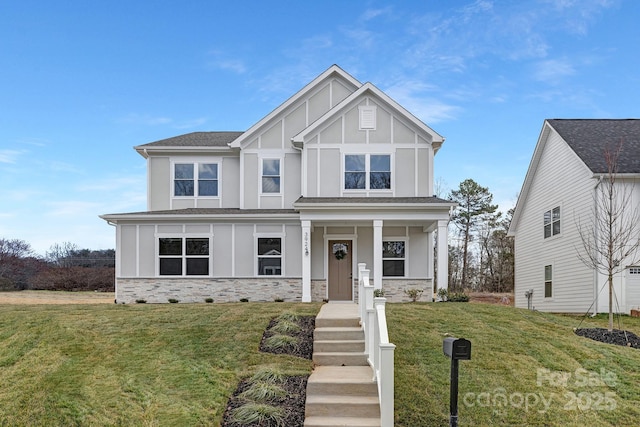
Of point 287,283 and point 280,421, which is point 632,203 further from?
point 280,421

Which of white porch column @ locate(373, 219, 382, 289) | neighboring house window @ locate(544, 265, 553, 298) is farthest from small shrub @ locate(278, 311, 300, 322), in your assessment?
neighboring house window @ locate(544, 265, 553, 298)

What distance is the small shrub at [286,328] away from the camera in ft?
35.2

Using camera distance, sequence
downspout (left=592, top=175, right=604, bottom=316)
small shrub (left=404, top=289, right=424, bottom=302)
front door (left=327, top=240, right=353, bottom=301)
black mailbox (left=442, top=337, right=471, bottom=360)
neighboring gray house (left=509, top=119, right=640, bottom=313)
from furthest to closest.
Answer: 1. front door (left=327, top=240, right=353, bottom=301)
2. small shrub (left=404, top=289, right=424, bottom=302)
3. neighboring gray house (left=509, top=119, right=640, bottom=313)
4. downspout (left=592, top=175, right=604, bottom=316)
5. black mailbox (left=442, top=337, right=471, bottom=360)

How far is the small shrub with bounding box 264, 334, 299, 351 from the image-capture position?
392 inches

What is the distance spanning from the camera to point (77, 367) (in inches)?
359

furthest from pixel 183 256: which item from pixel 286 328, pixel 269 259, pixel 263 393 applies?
pixel 263 393

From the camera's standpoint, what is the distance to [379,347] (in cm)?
773

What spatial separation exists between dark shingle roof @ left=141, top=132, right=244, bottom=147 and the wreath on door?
18.6 feet

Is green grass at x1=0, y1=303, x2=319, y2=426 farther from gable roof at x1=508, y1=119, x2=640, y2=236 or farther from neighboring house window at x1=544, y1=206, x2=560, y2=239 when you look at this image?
neighboring house window at x1=544, y1=206, x2=560, y2=239

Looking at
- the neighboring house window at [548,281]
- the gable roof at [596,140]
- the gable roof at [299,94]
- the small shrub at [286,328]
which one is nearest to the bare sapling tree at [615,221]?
the gable roof at [596,140]

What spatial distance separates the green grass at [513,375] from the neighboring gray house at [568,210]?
19.7 ft

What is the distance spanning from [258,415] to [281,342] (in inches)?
107

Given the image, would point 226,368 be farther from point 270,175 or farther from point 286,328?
point 270,175

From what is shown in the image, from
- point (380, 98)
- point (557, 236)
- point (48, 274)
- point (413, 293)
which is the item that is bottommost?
point (48, 274)
